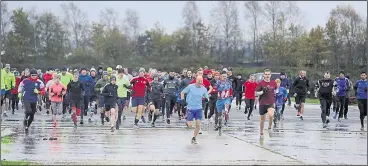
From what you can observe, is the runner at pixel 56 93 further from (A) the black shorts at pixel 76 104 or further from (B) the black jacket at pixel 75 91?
(B) the black jacket at pixel 75 91

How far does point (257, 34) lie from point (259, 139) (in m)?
62.4

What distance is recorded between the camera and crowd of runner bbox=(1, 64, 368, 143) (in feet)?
53.9

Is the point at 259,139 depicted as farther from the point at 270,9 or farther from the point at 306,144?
the point at 270,9

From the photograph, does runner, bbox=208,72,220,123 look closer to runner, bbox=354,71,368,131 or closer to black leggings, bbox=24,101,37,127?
runner, bbox=354,71,368,131

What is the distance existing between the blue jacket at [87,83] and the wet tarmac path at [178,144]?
1.33m

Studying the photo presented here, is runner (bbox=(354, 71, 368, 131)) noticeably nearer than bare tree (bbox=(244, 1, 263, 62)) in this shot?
Yes

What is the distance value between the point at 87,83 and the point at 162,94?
9.02 ft

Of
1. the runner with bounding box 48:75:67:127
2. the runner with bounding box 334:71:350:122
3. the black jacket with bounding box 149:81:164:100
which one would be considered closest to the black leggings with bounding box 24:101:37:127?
the runner with bounding box 48:75:67:127

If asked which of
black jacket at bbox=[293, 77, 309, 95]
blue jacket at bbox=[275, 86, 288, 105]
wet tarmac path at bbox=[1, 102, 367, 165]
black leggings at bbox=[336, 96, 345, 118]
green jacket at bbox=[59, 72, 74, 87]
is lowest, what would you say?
wet tarmac path at bbox=[1, 102, 367, 165]

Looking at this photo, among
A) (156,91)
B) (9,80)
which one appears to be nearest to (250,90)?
(156,91)

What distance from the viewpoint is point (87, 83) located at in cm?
2122

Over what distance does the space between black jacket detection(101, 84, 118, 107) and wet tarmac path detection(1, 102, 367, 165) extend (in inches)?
34.3

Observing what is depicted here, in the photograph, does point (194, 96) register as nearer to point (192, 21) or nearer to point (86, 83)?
point (86, 83)

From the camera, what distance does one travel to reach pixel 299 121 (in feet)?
73.5
